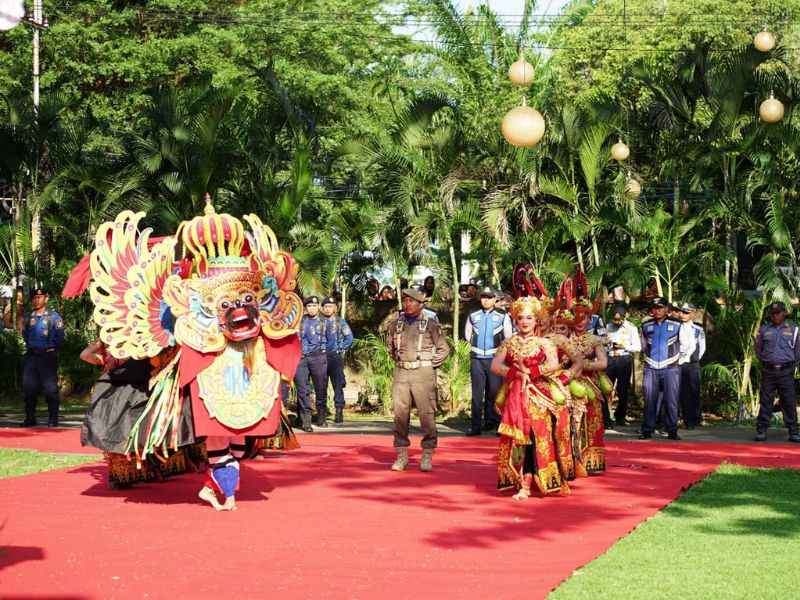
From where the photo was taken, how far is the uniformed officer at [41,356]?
17000mm

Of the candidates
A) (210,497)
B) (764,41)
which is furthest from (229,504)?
(764,41)

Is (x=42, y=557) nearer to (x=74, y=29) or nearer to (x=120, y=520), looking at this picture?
(x=120, y=520)

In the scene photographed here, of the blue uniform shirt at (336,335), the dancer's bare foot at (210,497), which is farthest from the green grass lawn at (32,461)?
the blue uniform shirt at (336,335)

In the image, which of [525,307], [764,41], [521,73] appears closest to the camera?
[525,307]

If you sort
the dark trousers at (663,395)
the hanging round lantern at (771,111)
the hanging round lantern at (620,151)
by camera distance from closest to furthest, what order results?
the dark trousers at (663,395)
the hanging round lantern at (771,111)
the hanging round lantern at (620,151)

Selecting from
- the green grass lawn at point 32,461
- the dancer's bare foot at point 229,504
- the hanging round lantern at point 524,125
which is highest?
the hanging round lantern at point 524,125

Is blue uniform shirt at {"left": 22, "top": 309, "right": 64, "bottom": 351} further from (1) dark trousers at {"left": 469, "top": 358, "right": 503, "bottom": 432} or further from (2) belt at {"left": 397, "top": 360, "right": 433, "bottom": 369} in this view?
(2) belt at {"left": 397, "top": 360, "right": 433, "bottom": 369}

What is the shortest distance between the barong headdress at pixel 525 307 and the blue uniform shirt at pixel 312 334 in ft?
22.3

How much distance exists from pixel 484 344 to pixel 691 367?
→ 2852 millimetres

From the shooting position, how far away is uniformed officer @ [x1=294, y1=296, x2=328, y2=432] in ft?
56.9

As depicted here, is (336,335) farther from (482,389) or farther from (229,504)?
(229,504)

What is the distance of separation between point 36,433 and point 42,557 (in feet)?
28.1

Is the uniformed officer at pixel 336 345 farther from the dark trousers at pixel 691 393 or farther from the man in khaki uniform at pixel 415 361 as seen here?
the man in khaki uniform at pixel 415 361

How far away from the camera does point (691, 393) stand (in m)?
17.3
